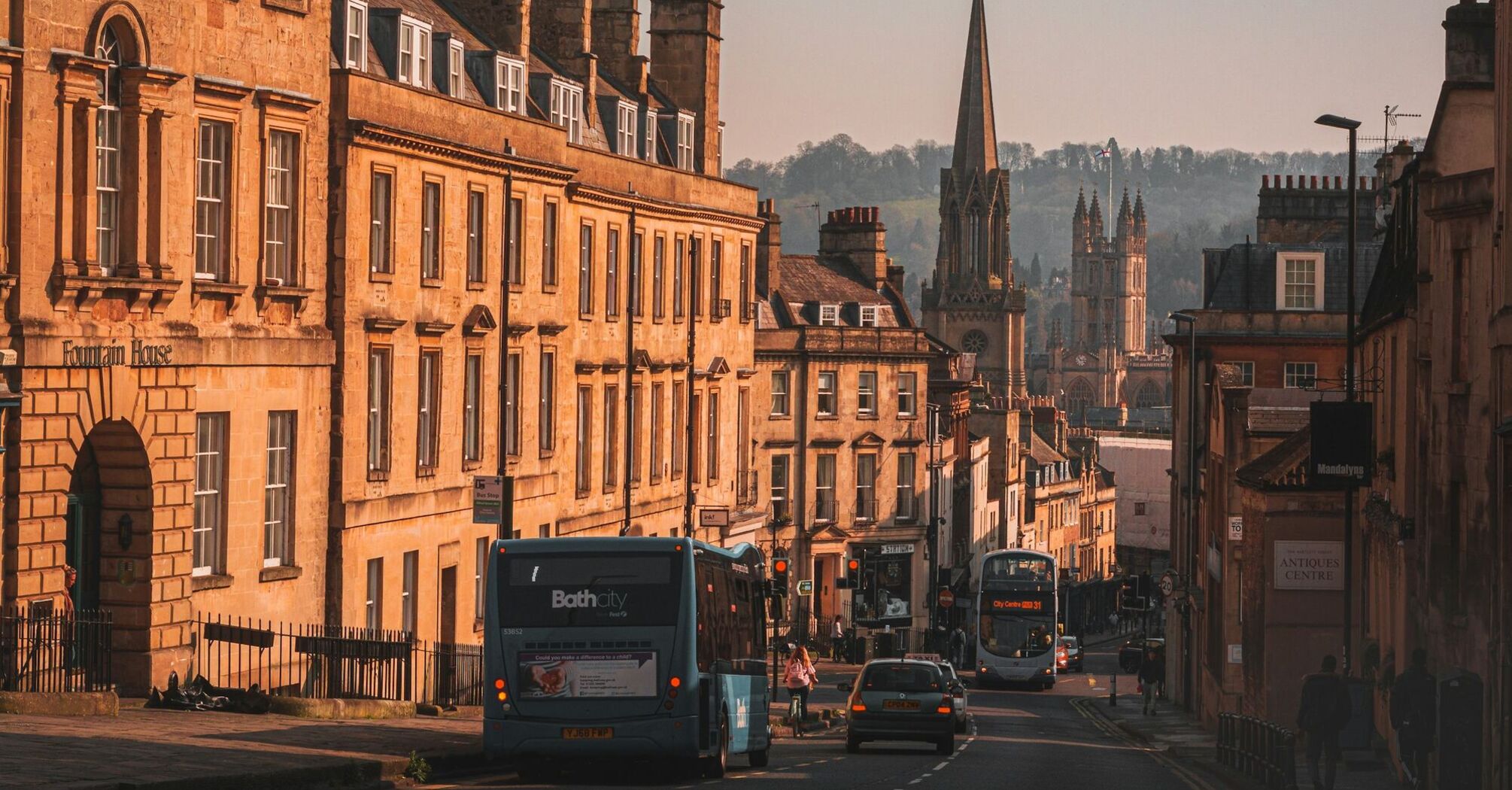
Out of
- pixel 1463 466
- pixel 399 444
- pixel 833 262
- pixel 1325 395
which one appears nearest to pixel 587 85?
pixel 399 444

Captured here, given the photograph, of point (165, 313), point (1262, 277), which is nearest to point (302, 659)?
point (165, 313)

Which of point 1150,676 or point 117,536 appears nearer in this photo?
point 117,536

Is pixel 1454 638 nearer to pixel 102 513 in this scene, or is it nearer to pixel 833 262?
pixel 102 513

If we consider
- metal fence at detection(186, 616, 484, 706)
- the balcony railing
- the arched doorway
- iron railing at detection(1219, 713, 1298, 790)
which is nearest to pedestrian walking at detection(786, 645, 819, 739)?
metal fence at detection(186, 616, 484, 706)

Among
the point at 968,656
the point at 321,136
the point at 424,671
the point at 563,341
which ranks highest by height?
the point at 321,136

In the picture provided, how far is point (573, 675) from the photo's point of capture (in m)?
23.5

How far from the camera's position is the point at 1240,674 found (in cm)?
4709

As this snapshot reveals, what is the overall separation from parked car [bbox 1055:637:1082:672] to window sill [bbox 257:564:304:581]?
59.7 m

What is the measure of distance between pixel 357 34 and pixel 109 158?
11.2 m

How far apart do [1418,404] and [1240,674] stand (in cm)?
1631

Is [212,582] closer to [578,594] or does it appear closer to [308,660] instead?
[308,660]

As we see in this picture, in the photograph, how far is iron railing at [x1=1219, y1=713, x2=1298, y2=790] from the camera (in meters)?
25.4

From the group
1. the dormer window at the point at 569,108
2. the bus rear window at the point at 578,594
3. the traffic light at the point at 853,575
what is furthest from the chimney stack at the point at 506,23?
the bus rear window at the point at 578,594

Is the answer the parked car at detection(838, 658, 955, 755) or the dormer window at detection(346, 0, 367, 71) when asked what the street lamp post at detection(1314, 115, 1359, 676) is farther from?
the dormer window at detection(346, 0, 367, 71)
